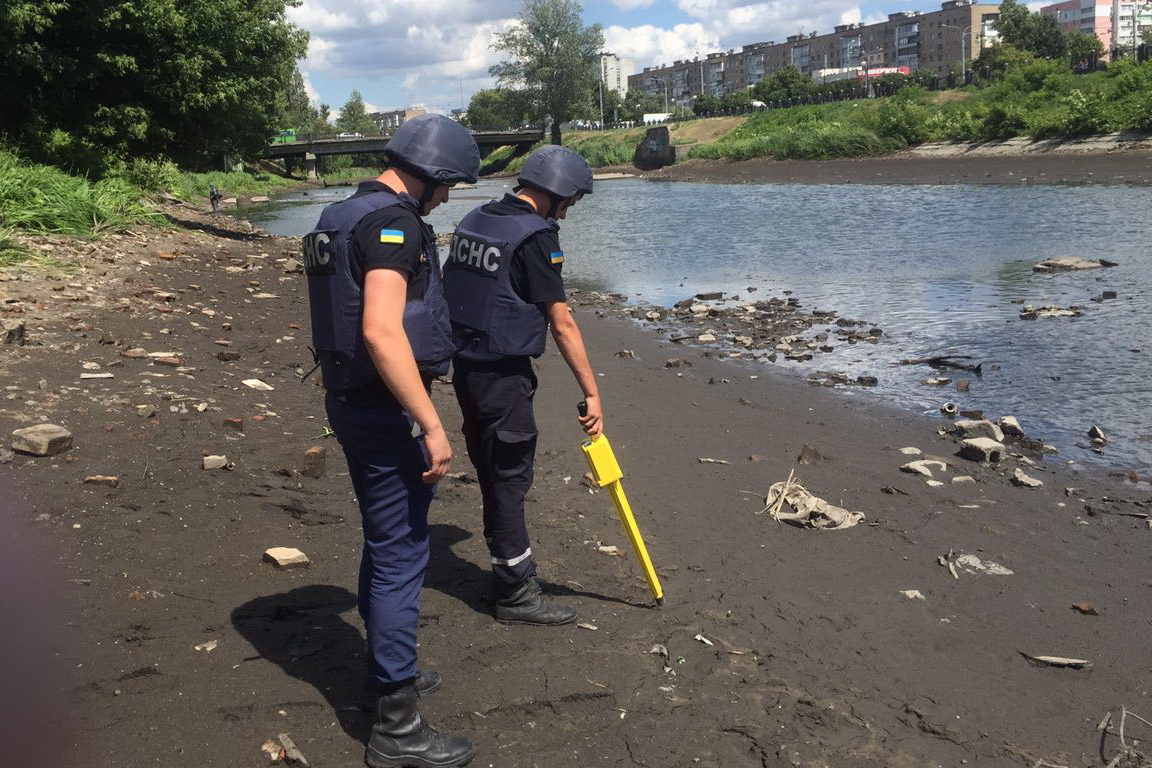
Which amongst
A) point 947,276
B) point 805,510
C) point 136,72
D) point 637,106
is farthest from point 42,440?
point 637,106

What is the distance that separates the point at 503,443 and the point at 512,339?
431 mm

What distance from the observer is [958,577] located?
4941 mm

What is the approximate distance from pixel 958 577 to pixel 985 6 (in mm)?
175667

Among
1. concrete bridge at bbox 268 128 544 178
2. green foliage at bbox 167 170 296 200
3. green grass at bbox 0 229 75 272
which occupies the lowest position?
green grass at bbox 0 229 75 272

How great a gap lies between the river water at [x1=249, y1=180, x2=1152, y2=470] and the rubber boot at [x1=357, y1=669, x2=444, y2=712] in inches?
207

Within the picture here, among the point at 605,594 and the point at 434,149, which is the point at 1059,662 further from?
the point at 434,149

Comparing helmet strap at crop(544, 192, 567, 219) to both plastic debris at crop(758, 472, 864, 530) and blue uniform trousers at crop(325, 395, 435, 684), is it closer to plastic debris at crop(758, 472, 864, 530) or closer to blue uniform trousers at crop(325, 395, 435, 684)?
blue uniform trousers at crop(325, 395, 435, 684)

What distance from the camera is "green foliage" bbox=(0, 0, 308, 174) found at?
59.8ft

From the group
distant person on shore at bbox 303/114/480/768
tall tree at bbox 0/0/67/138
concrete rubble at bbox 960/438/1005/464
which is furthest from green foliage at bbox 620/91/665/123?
distant person on shore at bbox 303/114/480/768

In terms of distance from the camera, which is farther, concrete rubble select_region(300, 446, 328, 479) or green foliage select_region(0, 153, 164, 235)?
green foliage select_region(0, 153, 164, 235)

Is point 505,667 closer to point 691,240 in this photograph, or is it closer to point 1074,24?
point 691,240

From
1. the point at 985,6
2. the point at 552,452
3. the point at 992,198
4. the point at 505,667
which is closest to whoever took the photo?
the point at 505,667

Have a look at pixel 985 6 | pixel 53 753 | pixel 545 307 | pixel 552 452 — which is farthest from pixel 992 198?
pixel 985 6

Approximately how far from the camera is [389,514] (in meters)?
3.20
